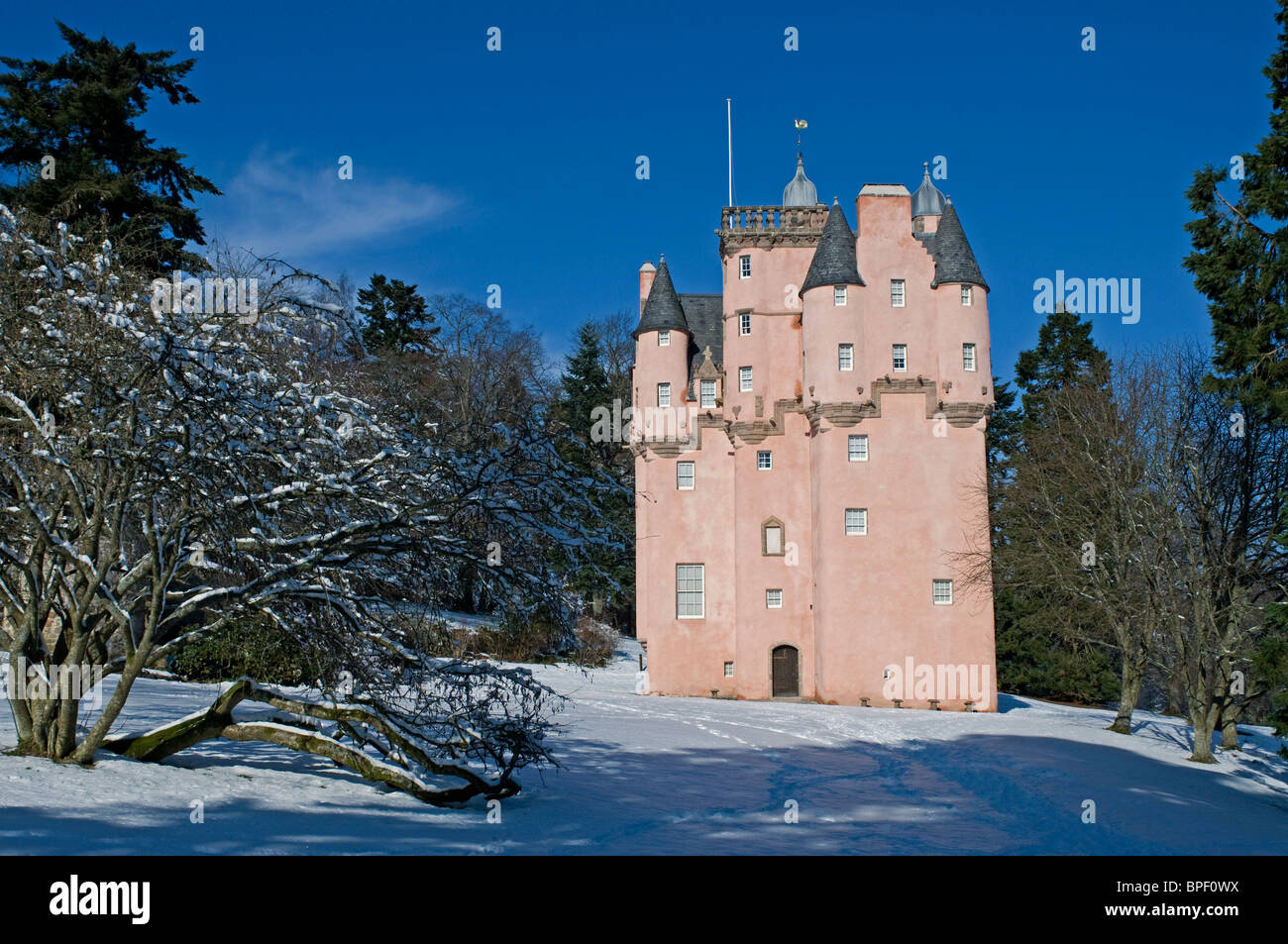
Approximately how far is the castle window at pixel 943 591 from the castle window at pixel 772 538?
5609 millimetres

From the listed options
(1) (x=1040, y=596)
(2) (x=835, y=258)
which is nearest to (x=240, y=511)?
(2) (x=835, y=258)

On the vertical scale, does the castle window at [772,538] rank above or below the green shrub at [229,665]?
above

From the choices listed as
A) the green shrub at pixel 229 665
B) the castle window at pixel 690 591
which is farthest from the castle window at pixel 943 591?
the green shrub at pixel 229 665

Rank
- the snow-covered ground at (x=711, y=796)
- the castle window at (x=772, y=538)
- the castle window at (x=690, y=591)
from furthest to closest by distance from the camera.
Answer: the castle window at (x=690, y=591) → the castle window at (x=772, y=538) → the snow-covered ground at (x=711, y=796)

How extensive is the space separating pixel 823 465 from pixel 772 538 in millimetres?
3546

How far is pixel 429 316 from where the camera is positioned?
5506 cm

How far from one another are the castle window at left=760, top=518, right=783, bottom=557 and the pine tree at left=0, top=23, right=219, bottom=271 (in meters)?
21.0

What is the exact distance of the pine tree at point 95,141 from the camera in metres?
26.0

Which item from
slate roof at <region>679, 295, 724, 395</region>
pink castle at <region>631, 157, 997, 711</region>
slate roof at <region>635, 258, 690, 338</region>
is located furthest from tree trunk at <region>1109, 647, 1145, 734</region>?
slate roof at <region>635, 258, 690, 338</region>

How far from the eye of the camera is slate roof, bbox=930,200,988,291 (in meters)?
34.5

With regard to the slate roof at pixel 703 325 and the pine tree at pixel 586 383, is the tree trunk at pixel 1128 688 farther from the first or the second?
the pine tree at pixel 586 383

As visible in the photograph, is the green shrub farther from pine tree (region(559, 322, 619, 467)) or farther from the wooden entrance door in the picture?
pine tree (region(559, 322, 619, 467))

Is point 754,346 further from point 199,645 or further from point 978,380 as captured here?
point 199,645
